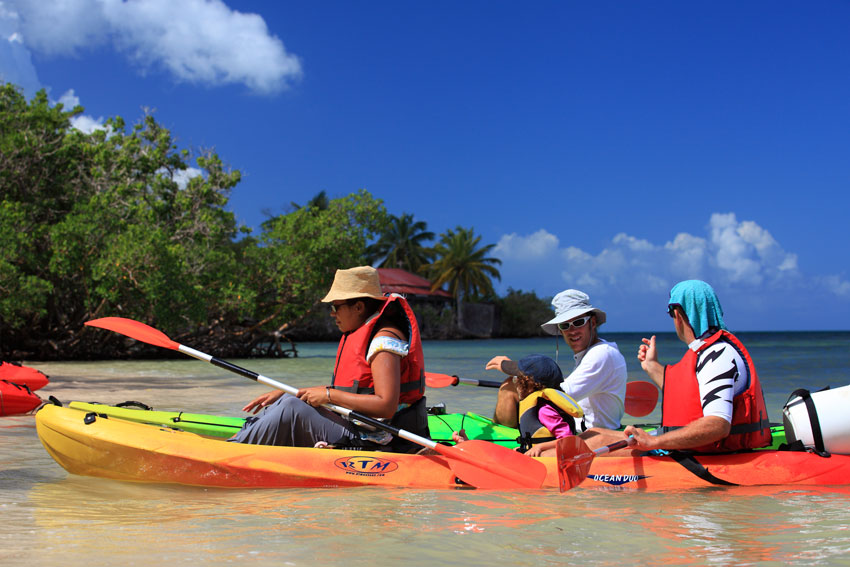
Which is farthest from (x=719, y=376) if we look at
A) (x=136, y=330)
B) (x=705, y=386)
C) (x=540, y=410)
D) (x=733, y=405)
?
(x=136, y=330)

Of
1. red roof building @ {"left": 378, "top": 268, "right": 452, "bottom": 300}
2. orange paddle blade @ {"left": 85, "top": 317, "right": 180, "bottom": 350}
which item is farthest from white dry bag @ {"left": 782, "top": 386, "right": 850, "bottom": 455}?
red roof building @ {"left": 378, "top": 268, "right": 452, "bottom": 300}

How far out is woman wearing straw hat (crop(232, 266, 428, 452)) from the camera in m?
3.64

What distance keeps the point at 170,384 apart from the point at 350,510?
9.36 metres

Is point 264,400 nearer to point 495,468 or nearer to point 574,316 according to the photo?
point 495,468

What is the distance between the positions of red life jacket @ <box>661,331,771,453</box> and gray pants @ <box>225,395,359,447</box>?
68.6 inches

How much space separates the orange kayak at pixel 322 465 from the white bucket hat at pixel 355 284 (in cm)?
91

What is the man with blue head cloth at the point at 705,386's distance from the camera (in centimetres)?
350

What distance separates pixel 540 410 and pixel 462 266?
139 feet

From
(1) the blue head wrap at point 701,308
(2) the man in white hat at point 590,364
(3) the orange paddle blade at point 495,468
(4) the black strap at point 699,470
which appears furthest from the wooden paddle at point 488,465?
(1) the blue head wrap at point 701,308

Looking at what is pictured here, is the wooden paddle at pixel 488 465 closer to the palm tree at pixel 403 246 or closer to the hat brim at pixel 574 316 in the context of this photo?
the hat brim at pixel 574 316

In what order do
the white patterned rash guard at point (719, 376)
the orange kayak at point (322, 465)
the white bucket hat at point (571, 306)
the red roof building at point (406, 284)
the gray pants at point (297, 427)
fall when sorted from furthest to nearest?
the red roof building at point (406, 284)
the white bucket hat at point (571, 306)
the gray pants at point (297, 427)
the orange kayak at point (322, 465)
the white patterned rash guard at point (719, 376)

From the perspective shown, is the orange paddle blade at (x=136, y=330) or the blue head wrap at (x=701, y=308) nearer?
the blue head wrap at (x=701, y=308)

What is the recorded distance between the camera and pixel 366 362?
374 centimetres

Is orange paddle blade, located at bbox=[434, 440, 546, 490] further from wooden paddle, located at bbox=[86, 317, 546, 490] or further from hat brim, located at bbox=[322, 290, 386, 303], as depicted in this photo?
hat brim, located at bbox=[322, 290, 386, 303]
